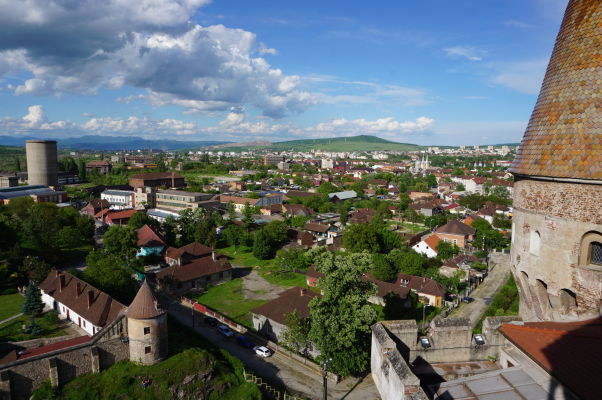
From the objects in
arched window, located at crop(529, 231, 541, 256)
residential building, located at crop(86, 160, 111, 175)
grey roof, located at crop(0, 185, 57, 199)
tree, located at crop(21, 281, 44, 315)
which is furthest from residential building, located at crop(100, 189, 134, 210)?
arched window, located at crop(529, 231, 541, 256)

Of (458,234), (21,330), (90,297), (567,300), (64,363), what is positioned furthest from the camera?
(458,234)

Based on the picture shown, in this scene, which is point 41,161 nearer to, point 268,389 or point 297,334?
point 297,334

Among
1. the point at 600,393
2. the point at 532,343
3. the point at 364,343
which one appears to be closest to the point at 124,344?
the point at 364,343

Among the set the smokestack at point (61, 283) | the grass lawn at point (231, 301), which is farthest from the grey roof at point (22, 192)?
the grass lawn at point (231, 301)

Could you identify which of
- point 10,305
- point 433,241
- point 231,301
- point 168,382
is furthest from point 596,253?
point 433,241

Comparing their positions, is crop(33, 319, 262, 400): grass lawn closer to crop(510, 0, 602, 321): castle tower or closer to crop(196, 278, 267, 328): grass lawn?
crop(196, 278, 267, 328): grass lawn
